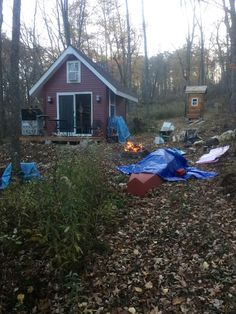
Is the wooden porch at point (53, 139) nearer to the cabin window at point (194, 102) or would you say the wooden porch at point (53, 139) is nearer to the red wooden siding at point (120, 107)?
the red wooden siding at point (120, 107)

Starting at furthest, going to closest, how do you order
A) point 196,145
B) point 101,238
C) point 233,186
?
point 196,145
point 233,186
point 101,238

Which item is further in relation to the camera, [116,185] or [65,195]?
[116,185]

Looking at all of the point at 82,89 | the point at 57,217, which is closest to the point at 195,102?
the point at 82,89

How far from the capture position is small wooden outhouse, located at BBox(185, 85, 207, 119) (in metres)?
20.9

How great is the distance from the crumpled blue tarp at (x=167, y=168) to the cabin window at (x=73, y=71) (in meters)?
8.08

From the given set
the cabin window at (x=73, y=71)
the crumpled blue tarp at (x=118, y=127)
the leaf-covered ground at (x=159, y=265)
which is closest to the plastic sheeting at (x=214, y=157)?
the leaf-covered ground at (x=159, y=265)

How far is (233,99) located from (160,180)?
1118cm

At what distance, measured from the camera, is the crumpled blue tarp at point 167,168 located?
743 centimetres

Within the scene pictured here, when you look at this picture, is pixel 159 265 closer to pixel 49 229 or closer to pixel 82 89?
pixel 49 229

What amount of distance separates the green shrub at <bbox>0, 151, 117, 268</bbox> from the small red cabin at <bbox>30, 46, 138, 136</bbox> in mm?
10002

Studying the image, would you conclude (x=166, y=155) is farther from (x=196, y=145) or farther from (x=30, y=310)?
(x=30, y=310)

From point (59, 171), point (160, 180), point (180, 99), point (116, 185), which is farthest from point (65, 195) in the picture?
point (180, 99)

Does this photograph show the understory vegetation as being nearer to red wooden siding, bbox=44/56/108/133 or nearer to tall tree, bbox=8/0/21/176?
tall tree, bbox=8/0/21/176

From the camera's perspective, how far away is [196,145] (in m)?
12.2
